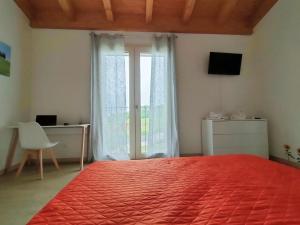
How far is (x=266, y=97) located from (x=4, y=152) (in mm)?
4248

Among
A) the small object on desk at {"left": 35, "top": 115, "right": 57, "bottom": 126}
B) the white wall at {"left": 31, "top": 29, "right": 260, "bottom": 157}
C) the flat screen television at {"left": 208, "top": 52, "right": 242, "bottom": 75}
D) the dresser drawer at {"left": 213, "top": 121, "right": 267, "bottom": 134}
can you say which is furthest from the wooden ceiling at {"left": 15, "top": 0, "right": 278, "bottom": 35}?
the dresser drawer at {"left": 213, "top": 121, "right": 267, "bottom": 134}

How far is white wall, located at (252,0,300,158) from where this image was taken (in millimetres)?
3186

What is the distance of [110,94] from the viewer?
3742 millimetres

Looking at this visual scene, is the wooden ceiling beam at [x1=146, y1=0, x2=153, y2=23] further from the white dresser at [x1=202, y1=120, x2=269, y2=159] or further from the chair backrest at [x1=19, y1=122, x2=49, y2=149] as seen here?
the chair backrest at [x1=19, y1=122, x2=49, y2=149]

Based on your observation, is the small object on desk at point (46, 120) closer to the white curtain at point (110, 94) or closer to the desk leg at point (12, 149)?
the desk leg at point (12, 149)

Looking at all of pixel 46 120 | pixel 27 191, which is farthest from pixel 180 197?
pixel 46 120

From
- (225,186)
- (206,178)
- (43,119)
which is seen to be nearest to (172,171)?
(206,178)

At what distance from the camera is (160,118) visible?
12.6 ft

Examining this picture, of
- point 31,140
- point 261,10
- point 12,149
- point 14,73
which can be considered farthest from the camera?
point 261,10

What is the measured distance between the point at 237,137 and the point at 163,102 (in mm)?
1356

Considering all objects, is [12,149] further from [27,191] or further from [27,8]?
[27,8]

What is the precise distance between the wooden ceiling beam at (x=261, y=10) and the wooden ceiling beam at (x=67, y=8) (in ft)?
10.6

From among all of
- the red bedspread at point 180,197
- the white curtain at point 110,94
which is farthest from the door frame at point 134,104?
the red bedspread at point 180,197

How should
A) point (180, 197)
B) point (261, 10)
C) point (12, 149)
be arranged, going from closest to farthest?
point (180, 197) < point (12, 149) < point (261, 10)
